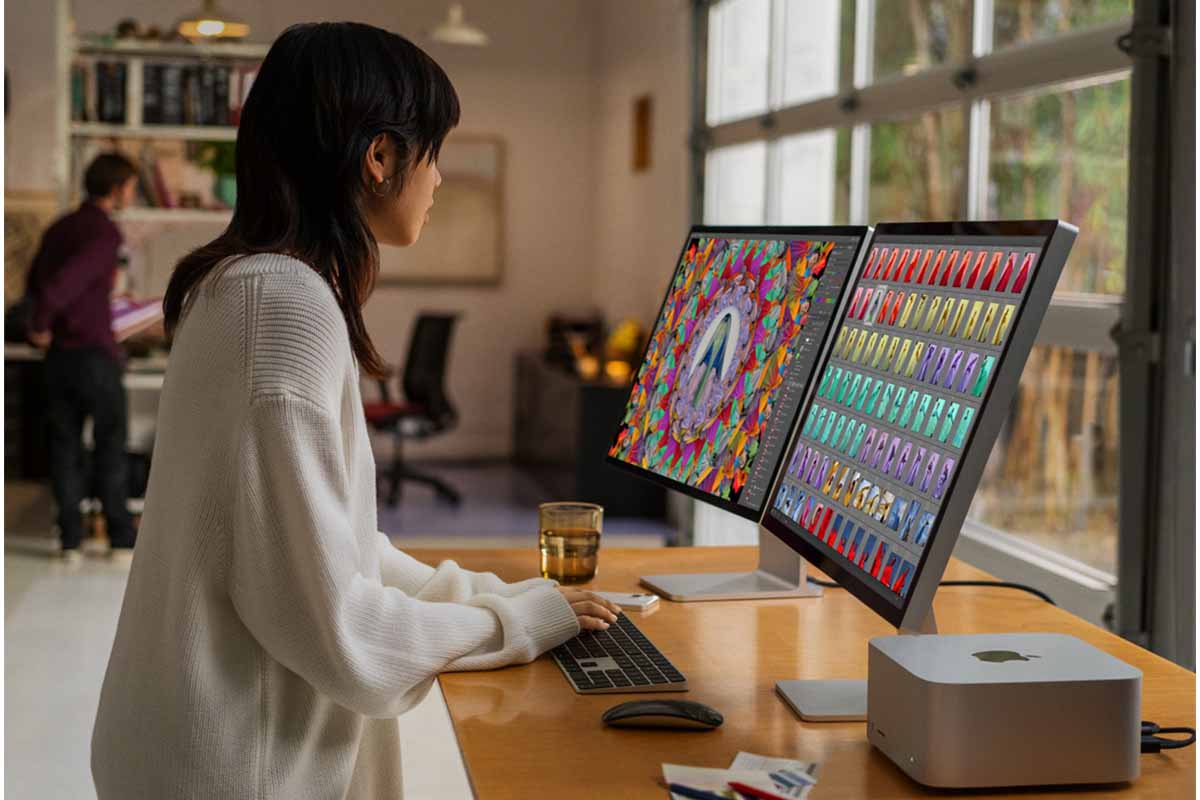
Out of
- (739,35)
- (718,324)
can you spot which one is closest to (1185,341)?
(718,324)

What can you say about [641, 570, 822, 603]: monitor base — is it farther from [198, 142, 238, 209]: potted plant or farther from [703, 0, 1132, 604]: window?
[198, 142, 238, 209]: potted plant

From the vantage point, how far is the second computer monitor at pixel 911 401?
1196mm

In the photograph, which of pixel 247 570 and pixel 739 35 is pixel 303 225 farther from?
pixel 739 35

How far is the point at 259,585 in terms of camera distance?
1214 millimetres

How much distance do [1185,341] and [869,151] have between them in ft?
6.45

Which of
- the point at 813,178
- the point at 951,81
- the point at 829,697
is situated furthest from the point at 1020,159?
the point at 829,697

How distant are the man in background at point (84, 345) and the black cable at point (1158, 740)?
476cm

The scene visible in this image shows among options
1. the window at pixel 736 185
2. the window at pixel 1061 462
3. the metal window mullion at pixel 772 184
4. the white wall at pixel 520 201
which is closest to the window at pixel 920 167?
the window at pixel 1061 462

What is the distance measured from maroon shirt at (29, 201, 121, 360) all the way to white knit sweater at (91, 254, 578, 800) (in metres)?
4.29

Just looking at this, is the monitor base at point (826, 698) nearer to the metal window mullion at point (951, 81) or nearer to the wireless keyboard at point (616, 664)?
the wireless keyboard at point (616, 664)

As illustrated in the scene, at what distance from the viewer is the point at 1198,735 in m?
1.30

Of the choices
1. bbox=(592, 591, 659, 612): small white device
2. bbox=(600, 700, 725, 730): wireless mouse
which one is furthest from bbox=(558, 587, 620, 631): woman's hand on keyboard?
bbox=(600, 700, 725, 730): wireless mouse

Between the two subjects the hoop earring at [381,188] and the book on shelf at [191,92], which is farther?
the book on shelf at [191,92]

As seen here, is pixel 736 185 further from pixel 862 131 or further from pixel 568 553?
pixel 568 553
